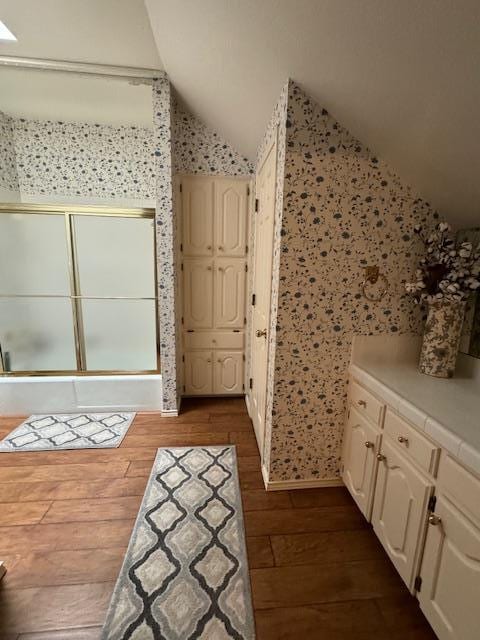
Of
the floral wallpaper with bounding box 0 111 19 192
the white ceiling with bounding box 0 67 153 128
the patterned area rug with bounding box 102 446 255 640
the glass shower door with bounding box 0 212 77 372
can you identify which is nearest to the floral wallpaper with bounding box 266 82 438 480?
the patterned area rug with bounding box 102 446 255 640

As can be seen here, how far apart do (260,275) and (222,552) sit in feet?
5.45

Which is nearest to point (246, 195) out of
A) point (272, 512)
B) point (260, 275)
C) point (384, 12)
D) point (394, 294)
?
point (260, 275)

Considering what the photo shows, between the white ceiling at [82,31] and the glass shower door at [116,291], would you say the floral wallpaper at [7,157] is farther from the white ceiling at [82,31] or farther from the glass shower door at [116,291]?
the white ceiling at [82,31]

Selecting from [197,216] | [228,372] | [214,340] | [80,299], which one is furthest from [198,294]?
[80,299]

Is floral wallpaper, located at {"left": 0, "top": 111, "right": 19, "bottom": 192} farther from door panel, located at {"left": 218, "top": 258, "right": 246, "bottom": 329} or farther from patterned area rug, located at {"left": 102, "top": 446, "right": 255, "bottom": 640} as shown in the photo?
patterned area rug, located at {"left": 102, "top": 446, "right": 255, "bottom": 640}

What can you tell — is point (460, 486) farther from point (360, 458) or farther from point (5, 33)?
point (5, 33)

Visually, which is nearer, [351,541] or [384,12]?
[384,12]

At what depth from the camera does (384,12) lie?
33.4 inches

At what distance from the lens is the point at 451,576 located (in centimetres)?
92

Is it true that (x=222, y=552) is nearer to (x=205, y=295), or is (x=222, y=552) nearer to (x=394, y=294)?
(x=394, y=294)

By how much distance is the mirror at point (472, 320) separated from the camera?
1490mm

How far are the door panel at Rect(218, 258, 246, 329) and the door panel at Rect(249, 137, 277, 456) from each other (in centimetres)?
41

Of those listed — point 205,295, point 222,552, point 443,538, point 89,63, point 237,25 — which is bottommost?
point 222,552

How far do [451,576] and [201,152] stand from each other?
3000 millimetres
